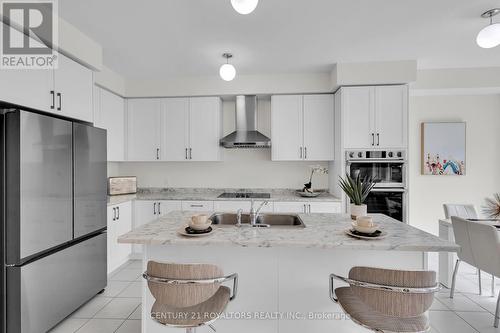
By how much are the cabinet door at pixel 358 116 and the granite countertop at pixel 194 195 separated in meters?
0.83

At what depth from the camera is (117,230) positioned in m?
3.37

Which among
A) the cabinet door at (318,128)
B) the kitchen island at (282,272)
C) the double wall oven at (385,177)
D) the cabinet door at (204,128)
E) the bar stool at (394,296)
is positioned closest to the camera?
the bar stool at (394,296)

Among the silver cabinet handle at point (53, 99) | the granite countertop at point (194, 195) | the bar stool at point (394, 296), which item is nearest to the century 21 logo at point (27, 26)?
the silver cabinet handle at point (53, 99)

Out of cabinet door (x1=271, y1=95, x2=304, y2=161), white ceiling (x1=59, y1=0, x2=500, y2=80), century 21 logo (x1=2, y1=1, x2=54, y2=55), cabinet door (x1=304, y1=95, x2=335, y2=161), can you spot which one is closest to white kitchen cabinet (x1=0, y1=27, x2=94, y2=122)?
century 21 logo (x1=2, y1=1, x2=54, y2=55)

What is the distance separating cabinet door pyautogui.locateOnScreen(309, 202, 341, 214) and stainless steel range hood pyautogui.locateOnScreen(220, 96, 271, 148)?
1104 millimetres

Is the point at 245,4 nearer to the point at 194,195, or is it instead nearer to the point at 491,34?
the point at 491,34

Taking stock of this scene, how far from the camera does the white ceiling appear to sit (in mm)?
2201

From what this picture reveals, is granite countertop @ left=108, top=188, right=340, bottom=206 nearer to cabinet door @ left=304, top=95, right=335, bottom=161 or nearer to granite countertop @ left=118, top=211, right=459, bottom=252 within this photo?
cabinet door @ left=304, top=95, right=335, bottom=161

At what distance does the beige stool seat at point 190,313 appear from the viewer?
1333 millimetres

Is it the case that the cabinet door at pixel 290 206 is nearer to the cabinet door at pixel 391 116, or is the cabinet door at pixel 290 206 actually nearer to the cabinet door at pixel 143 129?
the cabinet door at pixel 391 116

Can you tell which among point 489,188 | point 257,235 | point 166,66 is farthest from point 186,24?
point 489,188

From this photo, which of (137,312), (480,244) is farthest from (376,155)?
(137,312)

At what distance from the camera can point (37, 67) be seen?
6.94ft

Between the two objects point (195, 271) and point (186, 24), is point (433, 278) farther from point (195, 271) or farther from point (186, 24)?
point (186, 24)
